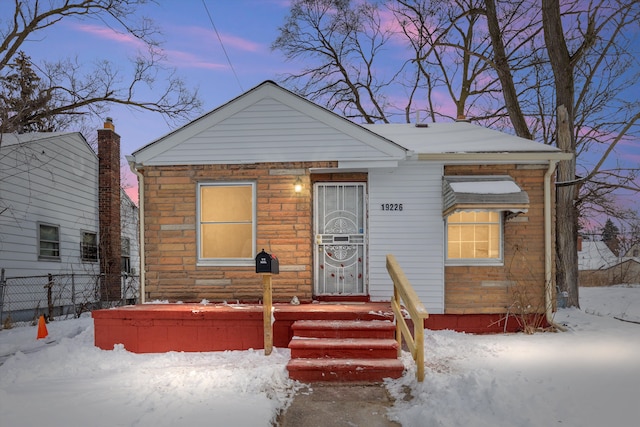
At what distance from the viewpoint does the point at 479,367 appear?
5.50 metres

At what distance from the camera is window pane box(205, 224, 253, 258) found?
8211mm

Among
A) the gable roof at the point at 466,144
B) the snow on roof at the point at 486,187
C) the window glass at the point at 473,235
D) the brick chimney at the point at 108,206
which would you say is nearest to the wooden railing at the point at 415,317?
the snow on roof at the point at 486,187

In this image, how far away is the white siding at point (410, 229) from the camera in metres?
8.12

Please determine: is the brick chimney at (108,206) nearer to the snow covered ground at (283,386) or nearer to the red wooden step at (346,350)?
the snow covered ground at (283,386)

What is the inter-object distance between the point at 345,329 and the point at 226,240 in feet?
10.5

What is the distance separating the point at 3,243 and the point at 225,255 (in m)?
7.31

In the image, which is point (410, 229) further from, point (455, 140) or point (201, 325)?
point (201, 325)

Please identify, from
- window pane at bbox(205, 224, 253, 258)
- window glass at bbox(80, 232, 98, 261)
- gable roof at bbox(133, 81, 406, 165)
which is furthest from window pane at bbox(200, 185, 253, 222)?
window glass at bbox(80, 232, 98, 261)

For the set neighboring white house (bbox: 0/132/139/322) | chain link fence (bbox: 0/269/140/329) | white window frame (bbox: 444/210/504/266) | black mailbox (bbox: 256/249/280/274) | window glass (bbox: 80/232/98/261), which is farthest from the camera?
window glass (bbox: 80/232/98/261)

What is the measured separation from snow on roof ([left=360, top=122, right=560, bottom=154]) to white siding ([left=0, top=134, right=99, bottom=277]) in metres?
8.88

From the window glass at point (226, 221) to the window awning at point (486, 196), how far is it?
12.0 ft

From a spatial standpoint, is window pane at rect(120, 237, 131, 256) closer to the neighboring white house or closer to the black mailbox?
the neighboring white house

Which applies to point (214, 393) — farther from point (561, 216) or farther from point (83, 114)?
point (83, 114)

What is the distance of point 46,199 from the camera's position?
42.1 ft
